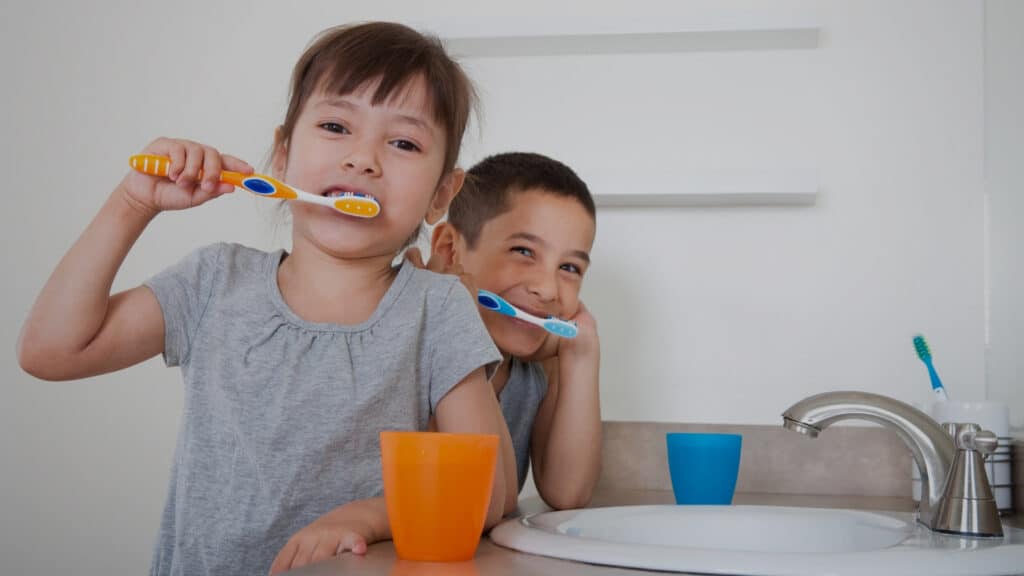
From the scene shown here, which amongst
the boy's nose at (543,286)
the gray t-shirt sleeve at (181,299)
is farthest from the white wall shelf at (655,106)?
the gray t-shirt sleeve at (181,299)

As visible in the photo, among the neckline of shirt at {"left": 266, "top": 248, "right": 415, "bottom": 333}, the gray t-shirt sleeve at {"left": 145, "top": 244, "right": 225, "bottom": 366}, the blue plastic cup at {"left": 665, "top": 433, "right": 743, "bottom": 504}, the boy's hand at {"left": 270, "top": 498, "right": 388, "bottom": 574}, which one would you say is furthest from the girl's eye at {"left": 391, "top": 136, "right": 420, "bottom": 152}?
the blue plastic cup at {"left": 665, "top": 433, "right": 743, "bottom": 504}

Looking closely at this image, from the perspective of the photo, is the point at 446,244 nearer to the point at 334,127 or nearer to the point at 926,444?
the point at 334,127

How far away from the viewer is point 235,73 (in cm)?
181

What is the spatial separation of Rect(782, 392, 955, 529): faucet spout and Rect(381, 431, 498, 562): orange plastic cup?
341 millimetres

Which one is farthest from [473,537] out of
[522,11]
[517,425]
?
[522,11]

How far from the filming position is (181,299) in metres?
0.95

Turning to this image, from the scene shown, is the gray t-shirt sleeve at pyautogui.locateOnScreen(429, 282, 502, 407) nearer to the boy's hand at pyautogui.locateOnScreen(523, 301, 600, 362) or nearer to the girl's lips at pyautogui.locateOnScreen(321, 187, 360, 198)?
the girl's lips at pyautogui.locateOnScreen(321, 187, 360, 198)

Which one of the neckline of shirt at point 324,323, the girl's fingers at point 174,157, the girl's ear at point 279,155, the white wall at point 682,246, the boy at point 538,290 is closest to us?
the girl's fingers at point 174,157

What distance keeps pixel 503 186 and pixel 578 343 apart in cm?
26

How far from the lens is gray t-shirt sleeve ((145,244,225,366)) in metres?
0.94

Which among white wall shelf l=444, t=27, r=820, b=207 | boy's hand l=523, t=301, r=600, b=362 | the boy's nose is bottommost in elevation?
boy's hand l=523, t=301, r=600, b=362

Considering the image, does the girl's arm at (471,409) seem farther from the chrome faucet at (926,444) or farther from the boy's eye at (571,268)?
the boy's eye at (571,268)

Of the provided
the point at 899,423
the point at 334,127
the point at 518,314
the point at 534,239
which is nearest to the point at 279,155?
the point at 334,127

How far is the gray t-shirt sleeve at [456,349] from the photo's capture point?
96 cm
